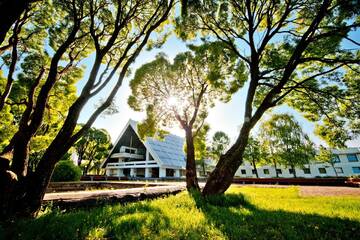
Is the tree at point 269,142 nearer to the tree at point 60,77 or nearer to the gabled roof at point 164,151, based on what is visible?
the gabled roof at point 164,151

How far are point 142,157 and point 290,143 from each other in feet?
95.5

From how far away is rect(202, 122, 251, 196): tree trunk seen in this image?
6.93m

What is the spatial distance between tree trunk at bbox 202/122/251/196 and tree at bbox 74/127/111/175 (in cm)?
3681

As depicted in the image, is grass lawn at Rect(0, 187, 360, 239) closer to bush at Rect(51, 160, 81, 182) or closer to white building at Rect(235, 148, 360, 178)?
bush at Rect(51, 160, 81, 182)

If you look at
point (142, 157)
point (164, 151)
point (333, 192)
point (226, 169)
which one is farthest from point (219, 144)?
point (226, 169)

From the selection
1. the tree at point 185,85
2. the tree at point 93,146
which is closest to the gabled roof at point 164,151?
the tree at point 93,146

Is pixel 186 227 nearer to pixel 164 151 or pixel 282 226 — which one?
pixel 282 226

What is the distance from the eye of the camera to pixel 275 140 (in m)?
29.3

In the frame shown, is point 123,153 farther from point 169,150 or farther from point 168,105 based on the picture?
point 168,105

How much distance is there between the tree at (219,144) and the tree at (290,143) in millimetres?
10639

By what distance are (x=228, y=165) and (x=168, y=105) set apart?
20.7ft

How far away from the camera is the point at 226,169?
6930 millimetres

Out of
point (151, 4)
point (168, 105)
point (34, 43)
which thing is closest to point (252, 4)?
point (151, 4)

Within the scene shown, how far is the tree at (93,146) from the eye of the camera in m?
38.1
